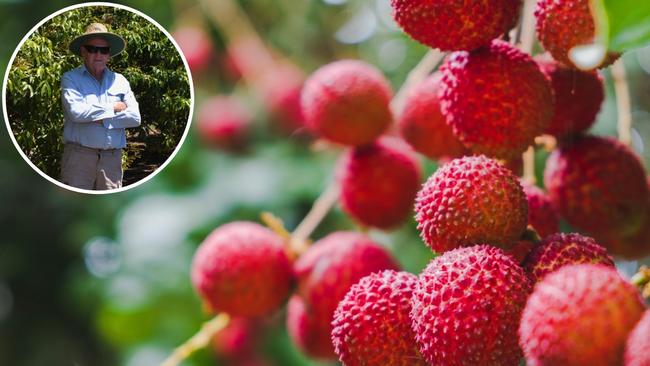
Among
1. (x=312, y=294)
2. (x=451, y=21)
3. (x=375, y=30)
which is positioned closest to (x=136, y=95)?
(x=312, y=294)

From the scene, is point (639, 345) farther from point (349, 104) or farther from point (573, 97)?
point (349, 104)

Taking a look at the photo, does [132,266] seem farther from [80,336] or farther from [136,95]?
[80,336]

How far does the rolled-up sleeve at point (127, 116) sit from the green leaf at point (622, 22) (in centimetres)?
82

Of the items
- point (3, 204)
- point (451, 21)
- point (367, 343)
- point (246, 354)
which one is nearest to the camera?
point (367, 343)

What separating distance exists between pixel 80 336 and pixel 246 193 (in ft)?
3.45

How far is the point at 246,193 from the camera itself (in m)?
1.86

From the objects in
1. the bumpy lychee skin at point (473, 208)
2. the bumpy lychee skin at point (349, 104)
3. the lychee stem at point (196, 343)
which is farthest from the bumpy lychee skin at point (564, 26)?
the lychee stem at point (196, 343)

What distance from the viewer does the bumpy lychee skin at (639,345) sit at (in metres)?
0.49

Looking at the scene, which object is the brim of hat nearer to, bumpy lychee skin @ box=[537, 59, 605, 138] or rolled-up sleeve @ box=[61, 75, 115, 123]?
rolled-up sleeve @ box=[61, 75, 115, 123]

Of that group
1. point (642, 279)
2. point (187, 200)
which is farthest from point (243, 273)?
point (187, 200)

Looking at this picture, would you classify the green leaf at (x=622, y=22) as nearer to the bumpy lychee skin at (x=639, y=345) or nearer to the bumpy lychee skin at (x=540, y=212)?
the bumpy lychee skin at (x=639, y=345)

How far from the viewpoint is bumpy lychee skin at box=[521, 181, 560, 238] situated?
88cm

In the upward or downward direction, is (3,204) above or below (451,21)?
below

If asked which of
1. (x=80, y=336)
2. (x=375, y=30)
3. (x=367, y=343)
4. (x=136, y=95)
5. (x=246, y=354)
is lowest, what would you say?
(x=80, y=336)
